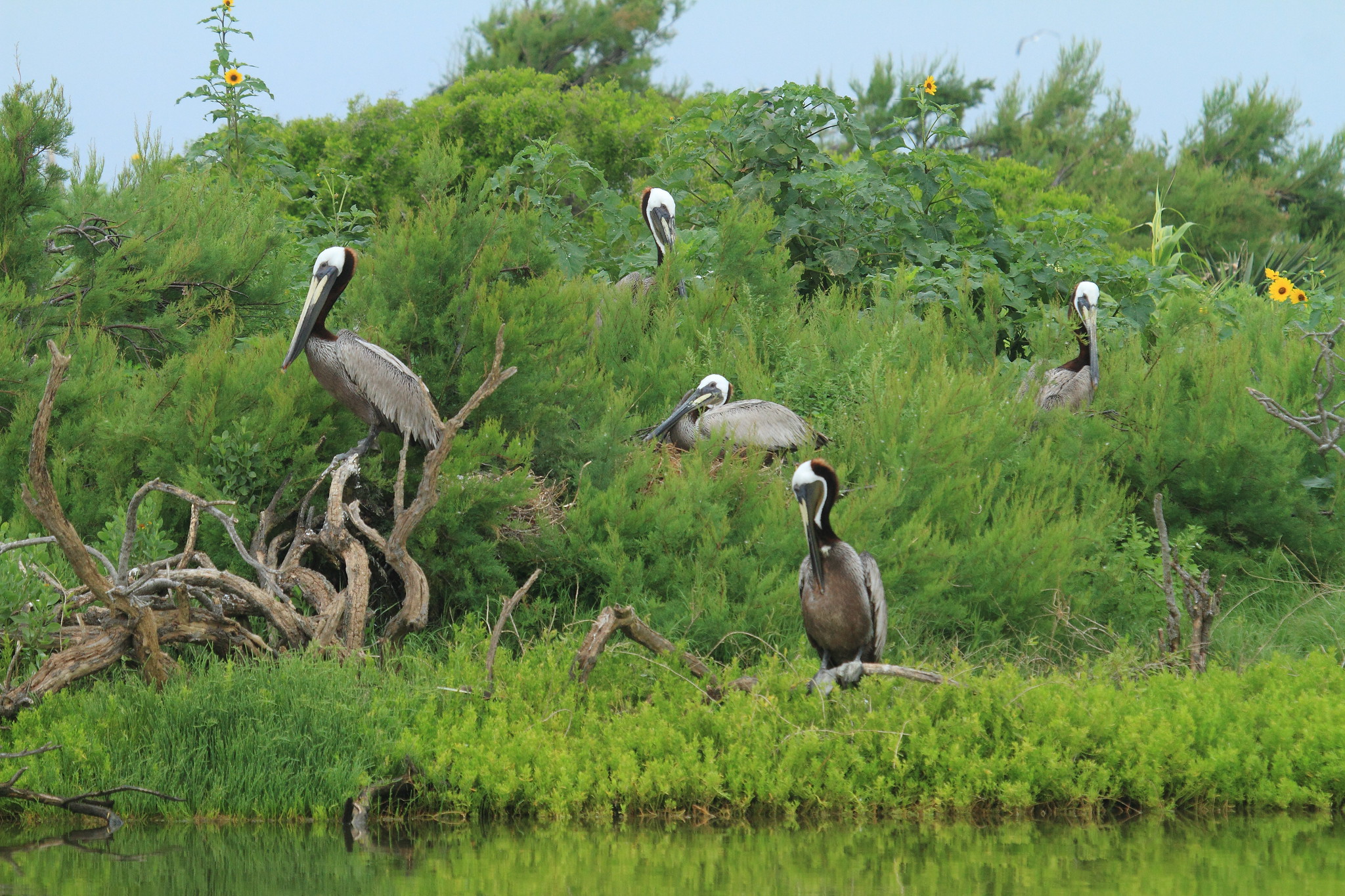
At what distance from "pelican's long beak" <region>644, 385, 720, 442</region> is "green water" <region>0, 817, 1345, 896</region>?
358cm

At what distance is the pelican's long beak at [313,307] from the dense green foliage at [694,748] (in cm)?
191

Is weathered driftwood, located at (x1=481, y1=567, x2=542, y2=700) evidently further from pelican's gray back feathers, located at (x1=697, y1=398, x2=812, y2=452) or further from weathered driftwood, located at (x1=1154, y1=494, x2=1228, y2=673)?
weathered driftwood, located at (x1=1154, y1=494, x2=1228, y2=673)

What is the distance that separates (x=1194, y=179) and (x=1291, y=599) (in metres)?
18.7

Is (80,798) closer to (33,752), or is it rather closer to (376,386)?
(33,752)

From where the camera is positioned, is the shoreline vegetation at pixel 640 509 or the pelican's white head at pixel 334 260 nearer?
the shoreline vegetation at pixel 640 509

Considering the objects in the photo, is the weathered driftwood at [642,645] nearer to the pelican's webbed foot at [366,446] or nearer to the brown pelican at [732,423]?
the pelican's webbed foot at [366,446]

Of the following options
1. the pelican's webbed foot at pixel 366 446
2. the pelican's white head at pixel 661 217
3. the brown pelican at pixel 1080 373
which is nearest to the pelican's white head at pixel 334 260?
the pelican's webbed foot at pixel 366 446

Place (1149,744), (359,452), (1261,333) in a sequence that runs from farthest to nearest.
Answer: (1261,333), (359,452), (1149,744)

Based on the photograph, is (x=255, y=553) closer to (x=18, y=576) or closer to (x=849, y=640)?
(x=18, y=576)

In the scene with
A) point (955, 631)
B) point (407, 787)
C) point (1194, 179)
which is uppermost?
point (1194, 179)

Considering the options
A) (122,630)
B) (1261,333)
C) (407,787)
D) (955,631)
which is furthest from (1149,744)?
(1261,333)

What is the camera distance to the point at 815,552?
578 centimetres

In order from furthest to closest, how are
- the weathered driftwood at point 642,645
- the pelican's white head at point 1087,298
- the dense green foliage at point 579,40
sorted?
the dense green foliage at point 579,40 < the pelican's white head at point 1087,298 < the weathered driftwood at point 642,645

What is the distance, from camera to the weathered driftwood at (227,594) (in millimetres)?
5812
